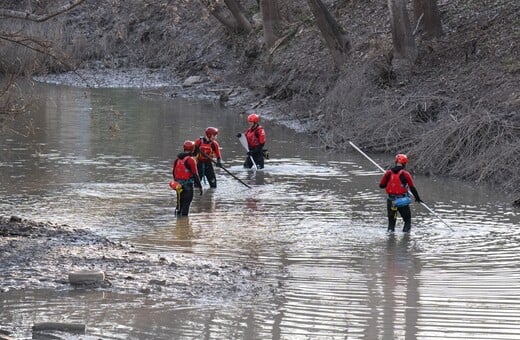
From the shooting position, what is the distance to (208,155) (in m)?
21.5

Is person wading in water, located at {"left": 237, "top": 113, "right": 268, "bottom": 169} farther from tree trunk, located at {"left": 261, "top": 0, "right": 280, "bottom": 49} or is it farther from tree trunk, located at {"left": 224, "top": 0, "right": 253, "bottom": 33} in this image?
tree trunk, located at {"left": 224, "top": 0, "right": 253, "bottom": 33}

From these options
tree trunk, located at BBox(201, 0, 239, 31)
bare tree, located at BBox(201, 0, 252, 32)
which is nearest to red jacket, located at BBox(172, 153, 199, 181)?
bare tree, located at BBox(201, 0, 252, 32)

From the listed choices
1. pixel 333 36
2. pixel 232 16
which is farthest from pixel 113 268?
pixel 232 16

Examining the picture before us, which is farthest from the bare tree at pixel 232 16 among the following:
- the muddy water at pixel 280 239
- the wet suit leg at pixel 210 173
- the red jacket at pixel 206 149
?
the wet suit leg at pixel 210 173

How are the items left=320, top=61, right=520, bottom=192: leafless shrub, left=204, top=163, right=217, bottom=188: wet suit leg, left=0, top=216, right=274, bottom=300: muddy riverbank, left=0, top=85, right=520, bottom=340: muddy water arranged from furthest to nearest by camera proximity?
left=320, top=61, right=520, bottom=192: leafless shrub
left=204, top=163, right=217, bottom=188: wet suit leg
left=0, top=216, right=274, bottom=300: muddy riverbank
left=0, top=85, right=520, bottom=340: muddy water

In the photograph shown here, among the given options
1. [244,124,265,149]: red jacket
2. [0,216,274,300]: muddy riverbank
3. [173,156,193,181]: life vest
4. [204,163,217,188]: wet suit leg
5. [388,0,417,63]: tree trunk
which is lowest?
[0,216,274,300]: muddy riverbank

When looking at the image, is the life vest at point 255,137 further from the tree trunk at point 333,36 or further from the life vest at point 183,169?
the tree trunk at point 333,36

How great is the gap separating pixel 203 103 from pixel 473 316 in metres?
29.8

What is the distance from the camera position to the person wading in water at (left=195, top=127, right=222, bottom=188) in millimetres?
21359

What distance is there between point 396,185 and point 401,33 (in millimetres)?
13273

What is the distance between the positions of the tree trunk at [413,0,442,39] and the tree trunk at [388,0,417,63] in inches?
48.8

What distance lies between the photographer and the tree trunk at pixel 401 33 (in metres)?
28.8

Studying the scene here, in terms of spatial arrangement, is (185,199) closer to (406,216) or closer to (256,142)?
(406,216)

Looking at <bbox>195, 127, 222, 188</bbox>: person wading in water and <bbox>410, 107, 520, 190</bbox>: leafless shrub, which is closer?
<bbox>195, 127, 222, 188</bbox>: person wading in water
